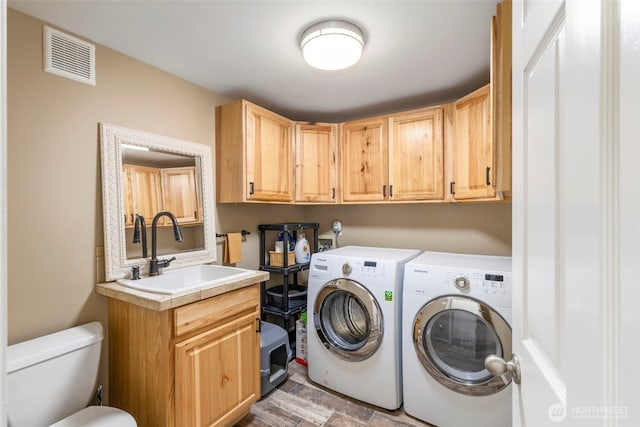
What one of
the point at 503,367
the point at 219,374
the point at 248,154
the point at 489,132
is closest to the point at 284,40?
the point at 248,154

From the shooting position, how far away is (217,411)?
1.55 meters

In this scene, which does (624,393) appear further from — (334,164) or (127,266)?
(334,164)

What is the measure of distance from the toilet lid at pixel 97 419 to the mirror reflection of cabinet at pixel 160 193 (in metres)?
0.94

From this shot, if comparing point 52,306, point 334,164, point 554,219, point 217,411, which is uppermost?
point 334,164

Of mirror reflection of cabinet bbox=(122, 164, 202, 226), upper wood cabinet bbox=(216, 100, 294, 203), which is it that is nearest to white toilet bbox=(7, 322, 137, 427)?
mirror reflection of cabinet bbox=(122, 164, 202, 226)

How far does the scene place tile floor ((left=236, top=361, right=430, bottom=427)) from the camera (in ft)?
5.85

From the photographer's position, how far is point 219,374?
5.16 feet

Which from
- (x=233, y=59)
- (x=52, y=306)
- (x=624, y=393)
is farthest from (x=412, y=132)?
(x=52, y=306)

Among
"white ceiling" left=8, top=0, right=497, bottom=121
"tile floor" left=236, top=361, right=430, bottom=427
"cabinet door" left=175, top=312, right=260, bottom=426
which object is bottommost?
"tile floor" left=236, top=361, right=430, bottom=427

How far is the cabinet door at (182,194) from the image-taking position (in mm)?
1921

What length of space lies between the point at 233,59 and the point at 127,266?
1402mm

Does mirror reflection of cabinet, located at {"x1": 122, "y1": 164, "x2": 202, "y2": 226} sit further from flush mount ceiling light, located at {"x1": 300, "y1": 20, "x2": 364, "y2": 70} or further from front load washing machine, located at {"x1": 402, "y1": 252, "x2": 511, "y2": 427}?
front load washing machine, located at {"x1": 402, "y1": 252, "x2": 511, "y2": 427}

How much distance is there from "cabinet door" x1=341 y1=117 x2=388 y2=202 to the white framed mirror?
3.85 feet

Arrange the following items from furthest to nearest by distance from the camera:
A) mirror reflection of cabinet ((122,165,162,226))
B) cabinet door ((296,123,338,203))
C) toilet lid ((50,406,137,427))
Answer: cabinet door ((296,123,338,203))
mirror reflection of cabinet ((122,165,162,226))
toilet lid ((50,406,137,427))
